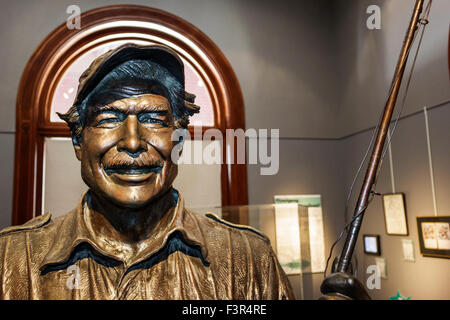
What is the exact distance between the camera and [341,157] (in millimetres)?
3816

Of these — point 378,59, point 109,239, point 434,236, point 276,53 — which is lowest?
point 434,236

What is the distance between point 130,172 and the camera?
85 centimetres

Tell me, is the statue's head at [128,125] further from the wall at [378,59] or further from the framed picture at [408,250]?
the framed picture at [408,250]

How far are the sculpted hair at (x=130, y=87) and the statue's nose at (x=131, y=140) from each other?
2.4 inches

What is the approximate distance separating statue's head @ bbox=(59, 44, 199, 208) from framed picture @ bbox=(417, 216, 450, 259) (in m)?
2.27

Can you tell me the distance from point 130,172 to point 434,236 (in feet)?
7.91

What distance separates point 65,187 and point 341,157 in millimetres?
2409

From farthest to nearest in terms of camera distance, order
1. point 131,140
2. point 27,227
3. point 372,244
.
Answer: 1. point 372,244
2. point 27,227
3. point 131,140

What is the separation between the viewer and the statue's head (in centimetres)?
85

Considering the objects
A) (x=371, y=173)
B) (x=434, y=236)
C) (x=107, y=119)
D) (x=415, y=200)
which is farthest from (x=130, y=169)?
(x=415, y=200)

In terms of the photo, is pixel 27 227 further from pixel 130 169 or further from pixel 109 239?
pixel 130 169

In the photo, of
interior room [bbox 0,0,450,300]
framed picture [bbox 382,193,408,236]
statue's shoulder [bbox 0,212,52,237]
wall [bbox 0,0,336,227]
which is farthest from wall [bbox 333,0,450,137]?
statue's shoulder [bbox 0,212,52,237]

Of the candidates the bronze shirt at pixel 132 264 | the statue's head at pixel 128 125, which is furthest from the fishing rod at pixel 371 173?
the statue's head at pixel 128 125
